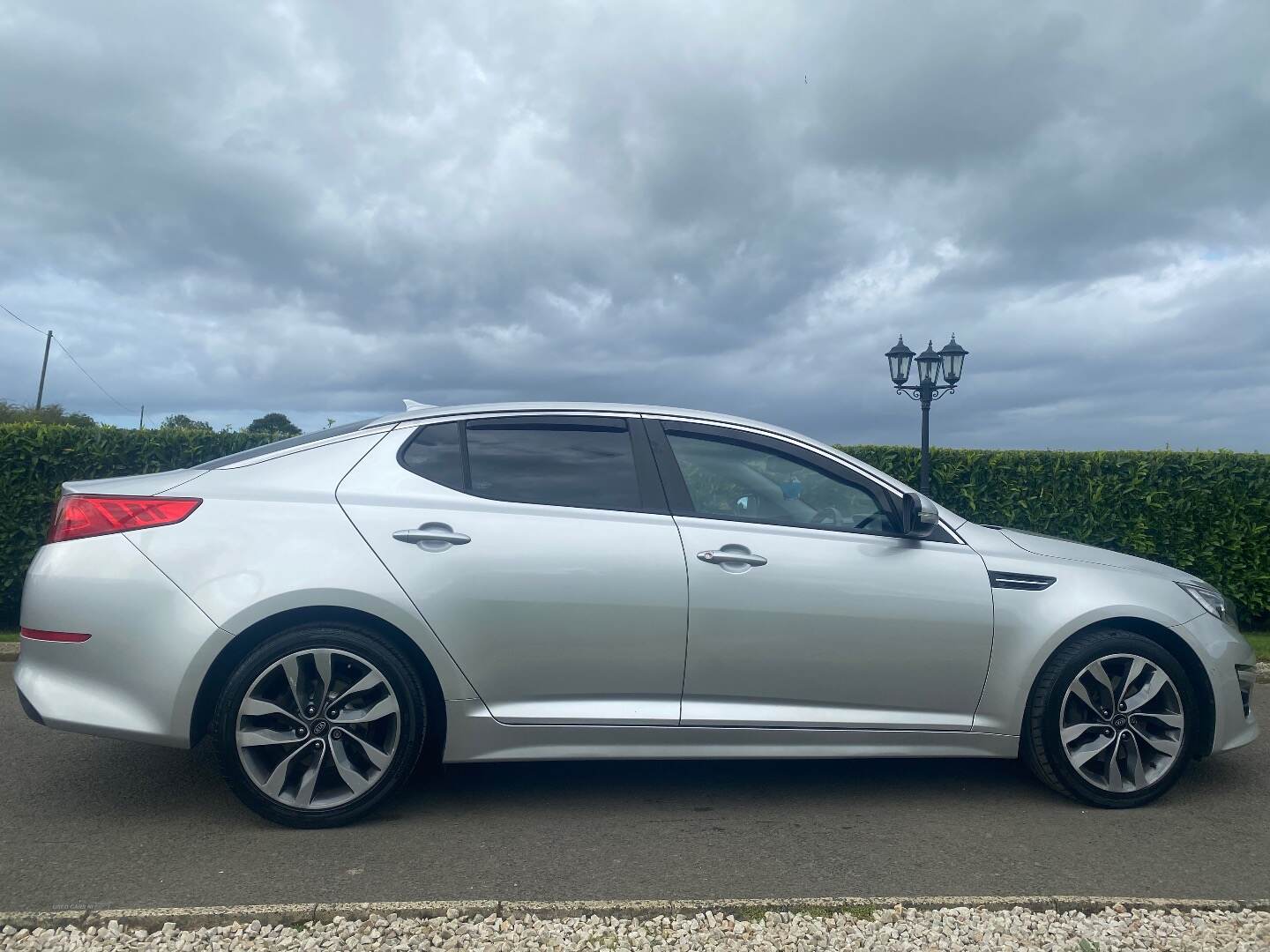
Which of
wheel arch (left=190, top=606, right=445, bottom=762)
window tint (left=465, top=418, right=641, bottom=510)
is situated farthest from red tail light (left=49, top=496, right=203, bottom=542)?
window tint (left=465, top=418, right=641, bottom=510)

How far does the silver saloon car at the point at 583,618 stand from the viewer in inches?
148

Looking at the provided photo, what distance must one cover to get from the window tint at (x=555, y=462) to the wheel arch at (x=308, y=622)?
67 centimetres

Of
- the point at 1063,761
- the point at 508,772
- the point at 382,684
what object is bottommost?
the point at 508,772

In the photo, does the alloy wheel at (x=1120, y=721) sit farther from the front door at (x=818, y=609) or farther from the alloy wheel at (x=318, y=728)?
the alloy wheel at (x=318, y=728)

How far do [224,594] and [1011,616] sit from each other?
3.19m

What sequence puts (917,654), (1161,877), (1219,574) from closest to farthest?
1. (1161,877)
2. (917,654)
3. (1219,574)

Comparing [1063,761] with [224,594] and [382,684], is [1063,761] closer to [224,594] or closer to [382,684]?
[382,684]

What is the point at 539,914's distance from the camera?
303 cm

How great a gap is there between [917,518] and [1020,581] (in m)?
0.53

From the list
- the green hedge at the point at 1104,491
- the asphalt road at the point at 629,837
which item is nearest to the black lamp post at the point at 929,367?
the green hedge at the point at 1104,491

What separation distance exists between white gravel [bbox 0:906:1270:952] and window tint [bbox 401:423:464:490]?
69.3 inches

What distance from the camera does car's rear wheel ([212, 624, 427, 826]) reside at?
147 inches

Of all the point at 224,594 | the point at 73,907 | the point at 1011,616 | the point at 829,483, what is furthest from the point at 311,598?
the point at 1011,616

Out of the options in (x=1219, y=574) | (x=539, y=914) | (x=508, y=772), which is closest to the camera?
(x=539, y=914)
